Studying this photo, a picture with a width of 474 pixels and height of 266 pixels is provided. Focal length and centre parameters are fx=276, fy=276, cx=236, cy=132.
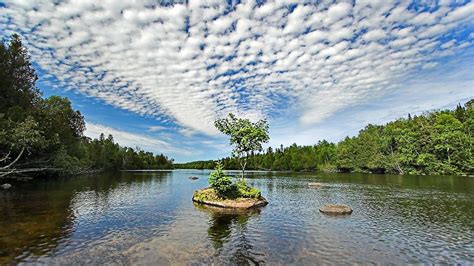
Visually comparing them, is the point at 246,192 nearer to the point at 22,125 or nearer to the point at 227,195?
the point at 227,195

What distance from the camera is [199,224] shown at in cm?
2572

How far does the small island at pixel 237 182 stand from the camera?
117ft

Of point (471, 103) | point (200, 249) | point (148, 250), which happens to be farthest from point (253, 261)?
point (471, 103)

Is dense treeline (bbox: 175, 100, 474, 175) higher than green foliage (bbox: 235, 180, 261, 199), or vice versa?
dense treeline (bbox: 175, 100, 474, 175)

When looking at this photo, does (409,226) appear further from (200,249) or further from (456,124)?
(456,124)

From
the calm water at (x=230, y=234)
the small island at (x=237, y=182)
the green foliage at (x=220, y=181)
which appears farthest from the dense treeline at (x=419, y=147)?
the green foliage at (x=220, y=181)

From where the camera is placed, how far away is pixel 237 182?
134ft

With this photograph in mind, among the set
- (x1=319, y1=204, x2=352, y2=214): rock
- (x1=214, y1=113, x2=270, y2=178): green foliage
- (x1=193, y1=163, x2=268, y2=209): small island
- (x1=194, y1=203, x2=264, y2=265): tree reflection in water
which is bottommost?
(x1=194, y1=203, x2=264, y2=265): tree reflection in water

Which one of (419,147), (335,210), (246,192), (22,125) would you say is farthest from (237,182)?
(419,147)

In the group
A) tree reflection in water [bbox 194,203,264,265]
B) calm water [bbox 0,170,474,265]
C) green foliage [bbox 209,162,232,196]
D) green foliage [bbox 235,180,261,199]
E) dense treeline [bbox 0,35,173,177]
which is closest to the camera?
calm water [bbox 0,170,474,265]

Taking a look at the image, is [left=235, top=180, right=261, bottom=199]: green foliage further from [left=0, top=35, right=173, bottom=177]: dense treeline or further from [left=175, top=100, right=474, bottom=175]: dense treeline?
[left=175, top=100, right=474, bottom=175]: dense treeline

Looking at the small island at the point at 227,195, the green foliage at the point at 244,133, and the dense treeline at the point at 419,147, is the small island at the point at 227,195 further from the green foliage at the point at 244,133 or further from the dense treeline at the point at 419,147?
the dense treeline at the point at 419,147

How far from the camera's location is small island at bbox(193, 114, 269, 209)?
35.8 meters

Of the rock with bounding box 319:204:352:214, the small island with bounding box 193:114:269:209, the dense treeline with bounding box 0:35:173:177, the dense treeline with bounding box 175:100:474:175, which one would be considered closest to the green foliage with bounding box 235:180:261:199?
the small island with bounding box 193:114:269:209
